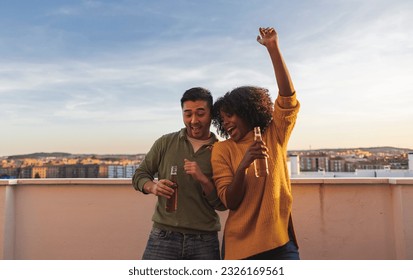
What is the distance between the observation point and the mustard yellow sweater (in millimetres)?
1290

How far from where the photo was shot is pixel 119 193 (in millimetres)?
2807

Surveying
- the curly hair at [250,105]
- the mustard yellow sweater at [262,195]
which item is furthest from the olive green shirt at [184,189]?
the curly hair at [250,105]

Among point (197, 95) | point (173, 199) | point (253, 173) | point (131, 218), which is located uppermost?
point (197, 95)

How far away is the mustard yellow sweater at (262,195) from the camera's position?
1.29 meters

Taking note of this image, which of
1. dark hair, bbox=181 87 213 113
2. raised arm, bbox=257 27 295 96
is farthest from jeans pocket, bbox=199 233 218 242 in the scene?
raised arm, bbox=257 27 295 96

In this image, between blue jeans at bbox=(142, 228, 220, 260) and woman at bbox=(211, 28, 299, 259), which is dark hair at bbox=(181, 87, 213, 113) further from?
blue jeans at bbox=(142, 228, 220, 260)

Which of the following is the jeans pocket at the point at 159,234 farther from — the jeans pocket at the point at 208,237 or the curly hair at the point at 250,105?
the curly hair at the point at 250,105

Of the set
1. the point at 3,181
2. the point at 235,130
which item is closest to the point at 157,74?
the point at 3,181

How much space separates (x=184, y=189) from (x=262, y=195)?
37cm

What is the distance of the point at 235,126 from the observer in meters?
1.40

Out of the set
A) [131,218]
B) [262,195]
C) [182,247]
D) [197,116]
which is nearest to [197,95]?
[197,116]

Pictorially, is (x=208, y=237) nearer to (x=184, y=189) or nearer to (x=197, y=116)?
(x=184, y=189)

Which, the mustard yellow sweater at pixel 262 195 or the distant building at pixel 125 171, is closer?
the mustard yellow sweater at pixel 262 195

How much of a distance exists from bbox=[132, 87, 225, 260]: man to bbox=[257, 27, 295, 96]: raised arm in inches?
13.8
